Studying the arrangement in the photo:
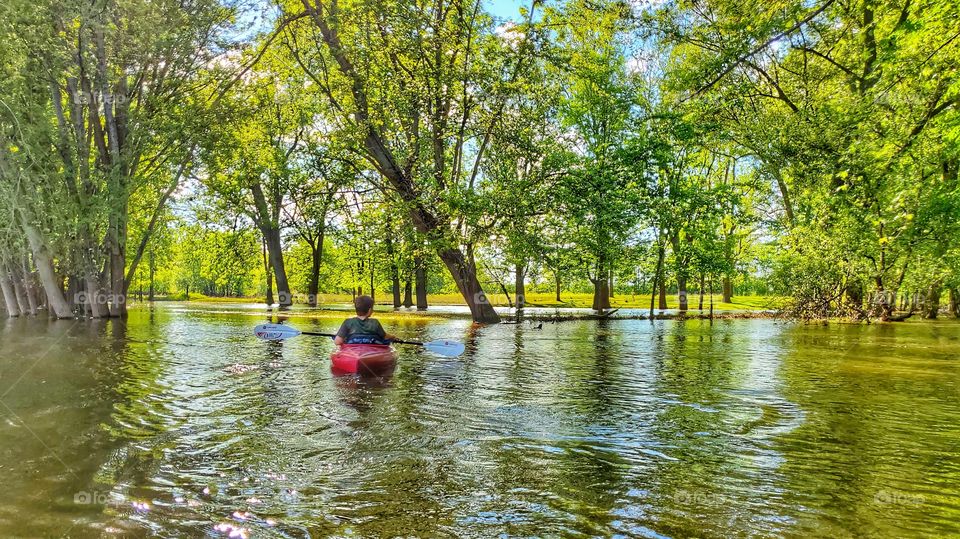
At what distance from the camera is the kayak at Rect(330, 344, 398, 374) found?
1081 centimetres

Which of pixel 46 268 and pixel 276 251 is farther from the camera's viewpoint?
pixel 276 251

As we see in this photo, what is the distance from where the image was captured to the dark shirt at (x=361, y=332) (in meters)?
11.5

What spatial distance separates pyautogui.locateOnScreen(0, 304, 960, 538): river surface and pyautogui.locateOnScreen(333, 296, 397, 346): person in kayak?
3.12ft

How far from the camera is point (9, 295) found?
25.9 m

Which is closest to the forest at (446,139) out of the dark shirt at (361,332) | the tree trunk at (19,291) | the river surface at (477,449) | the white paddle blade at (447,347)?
the tree trunk at (19,291)

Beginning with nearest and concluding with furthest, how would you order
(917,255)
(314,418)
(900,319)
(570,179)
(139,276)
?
(314,418) < (570,179) < (917,255) < (900,319) < (139,276)

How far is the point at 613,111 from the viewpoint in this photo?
33.8 m

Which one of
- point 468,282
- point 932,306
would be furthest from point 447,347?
point 932,306

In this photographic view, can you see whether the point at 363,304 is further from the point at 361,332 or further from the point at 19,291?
the point at 19,291

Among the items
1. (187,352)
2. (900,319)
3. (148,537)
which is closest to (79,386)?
(187,352)

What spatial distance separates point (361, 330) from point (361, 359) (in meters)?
0.94

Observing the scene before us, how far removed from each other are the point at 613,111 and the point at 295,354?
2649cm

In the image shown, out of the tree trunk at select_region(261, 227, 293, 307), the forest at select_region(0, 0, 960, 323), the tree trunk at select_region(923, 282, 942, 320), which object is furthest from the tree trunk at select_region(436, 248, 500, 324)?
the tree trunk at select_region(923, 282, 942, 320)

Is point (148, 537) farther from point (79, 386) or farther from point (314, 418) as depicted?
point (79, 386)
